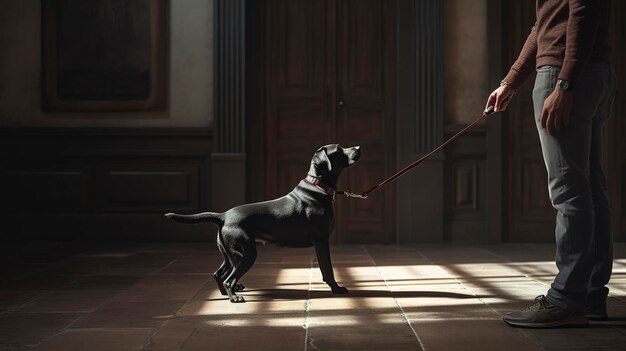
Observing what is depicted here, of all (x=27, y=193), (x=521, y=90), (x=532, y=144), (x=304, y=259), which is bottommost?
(x=304, y=259)

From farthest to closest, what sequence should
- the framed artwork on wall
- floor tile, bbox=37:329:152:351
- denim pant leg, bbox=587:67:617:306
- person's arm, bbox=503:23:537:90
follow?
the framed artwork on wall < person's arm, bbox=503:23:537:90 < denim pant leg, bbox=587:67:617:306 < floor tile, bbox=37:329:152:351

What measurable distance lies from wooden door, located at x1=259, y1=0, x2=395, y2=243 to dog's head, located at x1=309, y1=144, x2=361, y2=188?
247 cm

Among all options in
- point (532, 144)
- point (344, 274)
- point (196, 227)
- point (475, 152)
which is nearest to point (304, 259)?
point (344, 274)

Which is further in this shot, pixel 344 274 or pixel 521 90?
pixel 521 90

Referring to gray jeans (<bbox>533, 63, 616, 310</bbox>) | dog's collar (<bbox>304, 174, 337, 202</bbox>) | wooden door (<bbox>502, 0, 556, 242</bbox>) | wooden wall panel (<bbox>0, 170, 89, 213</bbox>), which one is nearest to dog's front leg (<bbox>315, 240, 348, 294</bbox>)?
dog's collar (<bbox>304, 174, 337, 202</bbox>)

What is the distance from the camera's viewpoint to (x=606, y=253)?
2619 mm

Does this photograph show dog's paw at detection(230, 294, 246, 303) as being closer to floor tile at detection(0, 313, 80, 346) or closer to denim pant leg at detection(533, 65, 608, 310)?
floor tile at detection(0, 313, 80, 346)

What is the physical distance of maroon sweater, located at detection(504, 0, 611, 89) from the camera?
2.39 metres

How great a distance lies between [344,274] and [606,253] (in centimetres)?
167

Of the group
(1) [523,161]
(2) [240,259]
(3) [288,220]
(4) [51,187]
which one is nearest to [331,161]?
(3) [288,220]

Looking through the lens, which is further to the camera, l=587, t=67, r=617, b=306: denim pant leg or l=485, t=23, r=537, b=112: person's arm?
l=485, t=23, r=537, b=112: person's arm

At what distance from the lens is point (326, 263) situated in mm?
3227

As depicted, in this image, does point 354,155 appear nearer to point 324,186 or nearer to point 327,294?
point 324,186

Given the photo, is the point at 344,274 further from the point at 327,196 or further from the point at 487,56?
the point at 487,56
